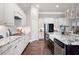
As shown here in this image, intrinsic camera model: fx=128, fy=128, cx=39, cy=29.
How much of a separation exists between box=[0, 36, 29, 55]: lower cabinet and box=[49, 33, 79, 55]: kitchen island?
0.44 m

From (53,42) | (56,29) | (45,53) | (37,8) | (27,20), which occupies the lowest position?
(45,53)

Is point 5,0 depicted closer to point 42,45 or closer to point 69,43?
point 42,45

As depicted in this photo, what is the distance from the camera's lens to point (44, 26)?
6.81 feet

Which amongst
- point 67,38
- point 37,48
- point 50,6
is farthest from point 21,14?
point 67,38

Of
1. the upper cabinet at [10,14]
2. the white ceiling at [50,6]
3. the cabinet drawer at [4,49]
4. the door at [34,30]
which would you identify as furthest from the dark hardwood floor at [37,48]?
the white ceiling at [50,6]

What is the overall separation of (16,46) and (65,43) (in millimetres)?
798

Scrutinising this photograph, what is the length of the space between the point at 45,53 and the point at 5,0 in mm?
949

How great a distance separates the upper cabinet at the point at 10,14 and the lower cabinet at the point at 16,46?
0.28 m

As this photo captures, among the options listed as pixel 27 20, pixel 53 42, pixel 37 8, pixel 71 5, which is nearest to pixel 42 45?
pixel 53 42

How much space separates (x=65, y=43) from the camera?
6.04 ft

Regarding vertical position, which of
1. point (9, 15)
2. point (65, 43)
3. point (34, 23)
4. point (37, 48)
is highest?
point (9, 15)

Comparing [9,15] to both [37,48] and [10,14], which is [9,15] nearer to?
[10,14]
